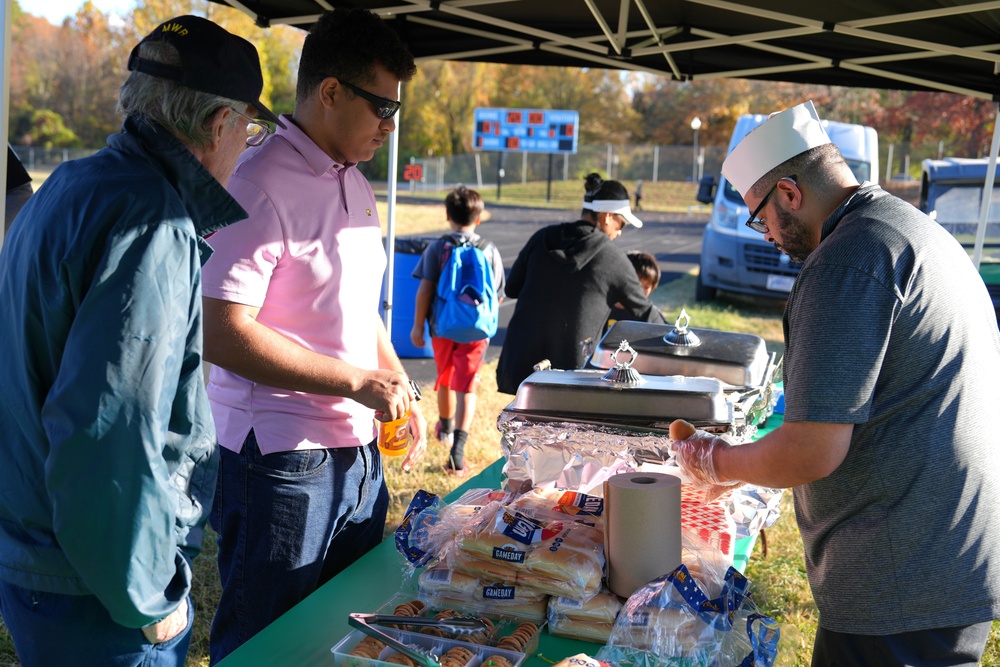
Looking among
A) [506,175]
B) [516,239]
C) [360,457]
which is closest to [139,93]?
[360,457]

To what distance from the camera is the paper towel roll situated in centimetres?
158

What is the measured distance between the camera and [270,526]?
5.87 feet

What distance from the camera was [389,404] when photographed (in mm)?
1700

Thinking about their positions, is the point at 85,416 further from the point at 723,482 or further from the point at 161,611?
the point at 723,482

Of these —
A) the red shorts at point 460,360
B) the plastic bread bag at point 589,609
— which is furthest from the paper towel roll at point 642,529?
the red shorts at point 460,360

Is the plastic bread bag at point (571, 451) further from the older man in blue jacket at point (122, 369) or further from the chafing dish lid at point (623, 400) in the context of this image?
the older man in blue jacket at point (122, 369)

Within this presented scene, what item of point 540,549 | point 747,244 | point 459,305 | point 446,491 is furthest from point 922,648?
point 747,244

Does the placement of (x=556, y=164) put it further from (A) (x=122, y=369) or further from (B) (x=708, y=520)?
(A) (x=122, y=369)

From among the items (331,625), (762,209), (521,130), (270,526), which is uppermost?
(521,130)

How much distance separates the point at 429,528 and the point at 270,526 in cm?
33

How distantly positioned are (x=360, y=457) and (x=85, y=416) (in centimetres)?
88

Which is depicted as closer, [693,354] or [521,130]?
[693,354]

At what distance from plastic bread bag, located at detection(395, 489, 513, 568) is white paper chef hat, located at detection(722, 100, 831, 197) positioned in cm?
88

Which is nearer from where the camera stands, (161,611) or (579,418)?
(161,611)
